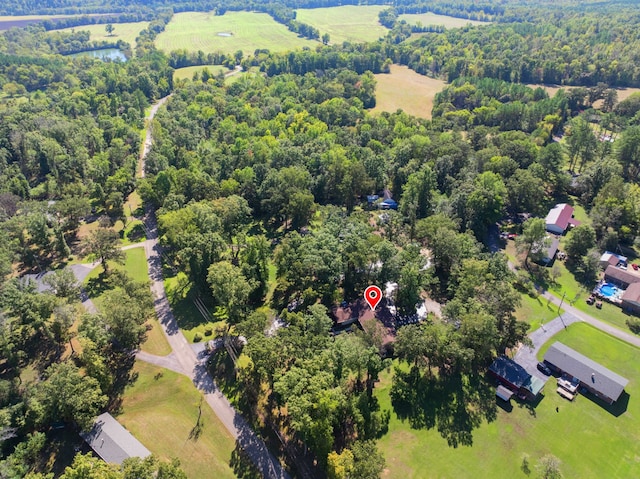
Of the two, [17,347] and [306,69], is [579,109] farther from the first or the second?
[17,347]

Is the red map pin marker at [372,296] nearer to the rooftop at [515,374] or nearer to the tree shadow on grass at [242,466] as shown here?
the rooftop at [515,374]

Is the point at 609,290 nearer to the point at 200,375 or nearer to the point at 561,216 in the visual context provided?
the point at 561,216

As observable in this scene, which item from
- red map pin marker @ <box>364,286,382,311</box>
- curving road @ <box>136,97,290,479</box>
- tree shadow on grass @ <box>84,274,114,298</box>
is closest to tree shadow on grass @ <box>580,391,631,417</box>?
red map pin marker @ <box>364,286,382,311</box>

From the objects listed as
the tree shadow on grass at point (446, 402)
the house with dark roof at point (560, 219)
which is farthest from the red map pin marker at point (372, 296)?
the house with dark roof at point (560, 219)

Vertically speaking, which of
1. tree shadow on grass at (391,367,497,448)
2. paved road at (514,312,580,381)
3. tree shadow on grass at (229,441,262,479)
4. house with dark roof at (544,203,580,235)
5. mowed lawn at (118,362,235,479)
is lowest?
mowed lawn at (118,362,235,479)

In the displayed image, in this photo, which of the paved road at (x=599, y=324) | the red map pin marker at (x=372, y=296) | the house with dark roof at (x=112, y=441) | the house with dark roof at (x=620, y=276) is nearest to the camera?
the house with dark roof at (x=112, y=441)

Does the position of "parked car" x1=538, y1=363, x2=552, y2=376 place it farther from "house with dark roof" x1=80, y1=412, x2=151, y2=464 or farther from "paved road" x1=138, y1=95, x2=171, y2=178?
"paved road" x1=138, y1=95, x2=171, y2=178

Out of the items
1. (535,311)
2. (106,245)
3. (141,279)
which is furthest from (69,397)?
(535,311)
